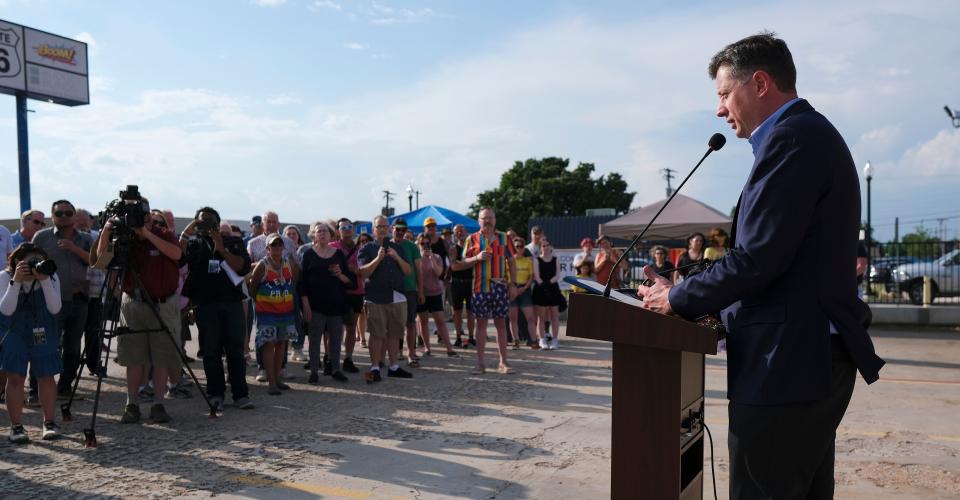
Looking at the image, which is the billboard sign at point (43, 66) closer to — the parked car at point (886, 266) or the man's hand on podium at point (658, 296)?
the parked car at point (886, 266)

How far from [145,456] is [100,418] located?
5.35 feet

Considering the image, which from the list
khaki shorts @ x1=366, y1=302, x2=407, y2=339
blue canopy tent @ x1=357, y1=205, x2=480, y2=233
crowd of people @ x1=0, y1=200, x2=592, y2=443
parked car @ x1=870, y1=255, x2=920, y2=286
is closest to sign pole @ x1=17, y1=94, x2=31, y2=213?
blue canopy tent @ x1=357, y1=205, x2=480, y2=233

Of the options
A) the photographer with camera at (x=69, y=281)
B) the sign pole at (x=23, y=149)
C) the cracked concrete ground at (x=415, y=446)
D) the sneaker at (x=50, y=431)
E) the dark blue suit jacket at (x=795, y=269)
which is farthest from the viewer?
the sign pole at (x=23, y=149)

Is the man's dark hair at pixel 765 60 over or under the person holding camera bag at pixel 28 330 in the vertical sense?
over

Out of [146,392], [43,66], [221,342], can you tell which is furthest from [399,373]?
[43,66]

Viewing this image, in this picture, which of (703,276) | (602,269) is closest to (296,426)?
(703,276)

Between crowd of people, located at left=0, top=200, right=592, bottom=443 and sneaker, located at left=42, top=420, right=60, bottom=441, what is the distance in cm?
1

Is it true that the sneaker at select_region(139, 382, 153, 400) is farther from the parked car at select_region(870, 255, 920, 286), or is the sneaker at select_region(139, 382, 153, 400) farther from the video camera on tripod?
the parked car at select_region(870, 255, 920, 286)

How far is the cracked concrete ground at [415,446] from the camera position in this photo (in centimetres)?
464

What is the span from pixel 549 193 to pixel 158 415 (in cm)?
5923

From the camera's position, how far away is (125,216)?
20.2ft

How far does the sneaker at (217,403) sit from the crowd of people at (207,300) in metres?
0.05

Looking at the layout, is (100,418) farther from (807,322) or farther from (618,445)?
(807,322)

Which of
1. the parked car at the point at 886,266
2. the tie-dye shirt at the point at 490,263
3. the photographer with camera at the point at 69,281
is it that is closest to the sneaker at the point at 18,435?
the photographer with camera at the point at 69,281
